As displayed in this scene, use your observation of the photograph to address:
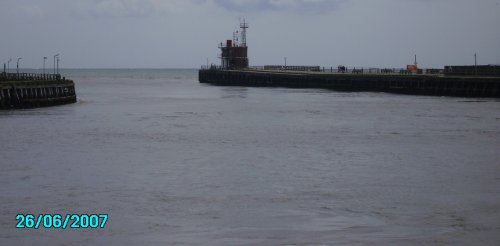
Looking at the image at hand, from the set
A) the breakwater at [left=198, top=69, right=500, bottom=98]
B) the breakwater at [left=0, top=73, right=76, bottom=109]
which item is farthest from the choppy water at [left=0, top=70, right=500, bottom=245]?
the breakwater at [left=198, top=69, right=500, bottom=98]

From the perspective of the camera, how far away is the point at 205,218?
23828 mm

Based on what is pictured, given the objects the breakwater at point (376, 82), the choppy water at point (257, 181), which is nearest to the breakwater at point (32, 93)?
the choppy water at point (257, 181)

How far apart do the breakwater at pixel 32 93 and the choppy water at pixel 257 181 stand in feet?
39.6

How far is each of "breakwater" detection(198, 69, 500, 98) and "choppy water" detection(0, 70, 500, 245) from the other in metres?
41.2

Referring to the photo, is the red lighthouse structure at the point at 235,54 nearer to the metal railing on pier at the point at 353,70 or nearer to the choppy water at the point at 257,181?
the metal railing on pier at the point at 353,70

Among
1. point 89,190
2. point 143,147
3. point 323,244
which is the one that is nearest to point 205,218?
point 323,244

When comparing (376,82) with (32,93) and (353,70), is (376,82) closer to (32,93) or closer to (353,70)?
(353,70)

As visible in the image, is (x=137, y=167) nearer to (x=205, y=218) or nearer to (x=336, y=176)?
(x=336, y=176)

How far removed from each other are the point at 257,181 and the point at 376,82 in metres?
89.3

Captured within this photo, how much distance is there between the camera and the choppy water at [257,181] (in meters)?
22.1

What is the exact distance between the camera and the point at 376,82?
11756 centimetres

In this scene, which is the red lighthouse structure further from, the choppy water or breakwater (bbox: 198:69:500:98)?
the choppy water

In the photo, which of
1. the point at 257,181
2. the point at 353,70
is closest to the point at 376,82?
the point at 353,70

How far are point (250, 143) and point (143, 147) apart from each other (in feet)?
20.0
